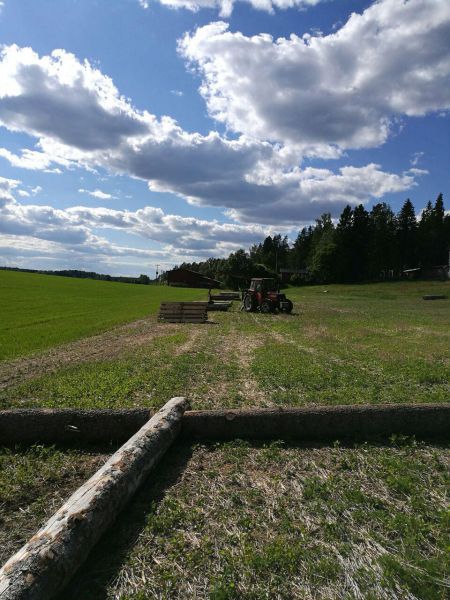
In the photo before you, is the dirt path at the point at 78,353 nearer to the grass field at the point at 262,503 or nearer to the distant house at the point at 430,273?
the grass field at the point at 262,503

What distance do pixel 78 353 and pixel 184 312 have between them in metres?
11.4

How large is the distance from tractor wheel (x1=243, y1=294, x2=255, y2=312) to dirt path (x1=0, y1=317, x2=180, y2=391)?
Answer: 1046 cm

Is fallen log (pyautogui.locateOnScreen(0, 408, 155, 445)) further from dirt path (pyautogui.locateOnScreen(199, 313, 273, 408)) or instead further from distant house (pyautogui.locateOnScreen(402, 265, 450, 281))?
distant house (pyautogui.locateOnScreen(402, 265, 450, 281))

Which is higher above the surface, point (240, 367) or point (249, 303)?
point (249, 303)

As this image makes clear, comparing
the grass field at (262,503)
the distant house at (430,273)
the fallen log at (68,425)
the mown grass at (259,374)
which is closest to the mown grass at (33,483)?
the grass field at (262,503)

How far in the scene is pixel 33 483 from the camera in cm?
468

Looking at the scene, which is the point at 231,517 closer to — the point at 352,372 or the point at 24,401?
the point at 24,401

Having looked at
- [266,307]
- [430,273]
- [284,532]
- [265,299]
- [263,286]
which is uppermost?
[430,273]

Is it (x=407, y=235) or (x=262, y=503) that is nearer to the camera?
(x=262, y=503)

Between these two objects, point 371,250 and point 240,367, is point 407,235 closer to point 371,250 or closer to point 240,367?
point 371,250

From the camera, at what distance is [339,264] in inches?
3319

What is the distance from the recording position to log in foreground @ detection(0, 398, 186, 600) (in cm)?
278

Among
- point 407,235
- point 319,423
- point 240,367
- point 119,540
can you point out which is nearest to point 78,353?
point 240,367

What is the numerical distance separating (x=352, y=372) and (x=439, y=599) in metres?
7.13
